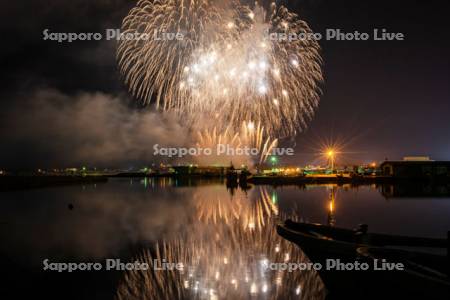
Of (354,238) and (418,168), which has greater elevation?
(418,168)

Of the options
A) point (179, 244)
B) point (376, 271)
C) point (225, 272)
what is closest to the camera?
point (376, 271)

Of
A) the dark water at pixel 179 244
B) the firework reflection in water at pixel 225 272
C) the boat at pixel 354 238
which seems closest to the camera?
the firework reflection in water at pixel 225 272

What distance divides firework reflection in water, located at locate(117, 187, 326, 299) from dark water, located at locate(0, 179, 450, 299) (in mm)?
30

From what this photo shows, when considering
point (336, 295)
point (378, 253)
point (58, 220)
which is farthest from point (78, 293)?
point (58, 220)

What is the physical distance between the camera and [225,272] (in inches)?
492

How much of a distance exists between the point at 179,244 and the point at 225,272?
571cm

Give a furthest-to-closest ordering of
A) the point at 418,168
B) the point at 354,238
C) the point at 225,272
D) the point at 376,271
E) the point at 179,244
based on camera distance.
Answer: the point at 418,168 < the point at 179,244 < the point at 225,272 < the point at 354,238 < the point at 376,271

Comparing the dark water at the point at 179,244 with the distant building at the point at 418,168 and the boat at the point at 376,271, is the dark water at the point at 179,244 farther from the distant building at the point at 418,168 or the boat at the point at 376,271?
the distant building at the point at 418,168

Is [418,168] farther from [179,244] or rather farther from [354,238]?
[354,238]

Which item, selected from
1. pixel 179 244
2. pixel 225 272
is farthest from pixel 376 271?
pixel 179 244

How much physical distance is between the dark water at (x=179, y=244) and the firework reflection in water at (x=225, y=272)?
0.10ft

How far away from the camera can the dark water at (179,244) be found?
11.1m

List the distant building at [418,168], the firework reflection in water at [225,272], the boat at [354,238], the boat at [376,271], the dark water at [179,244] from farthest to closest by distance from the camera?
1. the distant building at [418,168]
2. the boat at [354,238]
3. the dark water at [179,244]
4. the firework reflection in water at [225,272]
5. the boat at [376,271]

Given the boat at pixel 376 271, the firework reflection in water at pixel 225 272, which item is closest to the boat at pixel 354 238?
the boat at pixel 376 271
